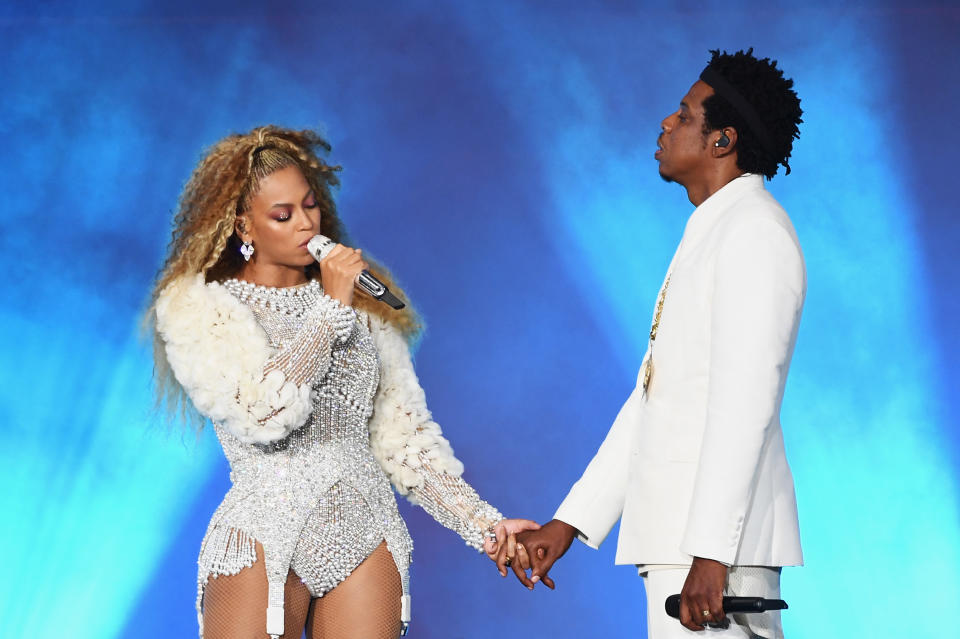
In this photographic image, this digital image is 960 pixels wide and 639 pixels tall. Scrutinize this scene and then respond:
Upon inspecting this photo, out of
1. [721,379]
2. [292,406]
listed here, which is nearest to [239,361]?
[292,406]

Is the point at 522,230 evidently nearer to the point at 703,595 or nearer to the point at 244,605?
the point at 244,605

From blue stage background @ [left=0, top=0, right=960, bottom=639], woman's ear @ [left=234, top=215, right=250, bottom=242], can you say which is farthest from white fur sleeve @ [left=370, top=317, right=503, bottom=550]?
blue stage background @ [left=0, top=0, right=960, bottom=639]

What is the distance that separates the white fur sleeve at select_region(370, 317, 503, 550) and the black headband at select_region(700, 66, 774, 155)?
0.84 m

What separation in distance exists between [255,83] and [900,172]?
2.14m

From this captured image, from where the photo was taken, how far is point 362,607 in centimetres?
209

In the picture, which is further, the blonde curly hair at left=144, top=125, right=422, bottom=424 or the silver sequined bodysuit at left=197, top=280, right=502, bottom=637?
the blonde curly hair at left=144, top=125, right=422, bottom=424

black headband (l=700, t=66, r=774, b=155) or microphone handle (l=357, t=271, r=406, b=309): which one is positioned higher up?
black headband (l=700, t=66, r=774, b=155)

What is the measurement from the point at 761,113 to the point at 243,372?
1.01 meters

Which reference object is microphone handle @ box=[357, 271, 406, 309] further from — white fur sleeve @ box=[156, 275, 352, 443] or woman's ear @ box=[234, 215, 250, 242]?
woman's ear @ box=[234, 215, 250, 242]

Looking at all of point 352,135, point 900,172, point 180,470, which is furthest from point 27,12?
point 900,172

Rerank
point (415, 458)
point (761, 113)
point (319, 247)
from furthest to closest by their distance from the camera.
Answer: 1. point (415, 458)
2. point (319, 247)
3. point (761, 113)

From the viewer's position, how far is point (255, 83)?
12.5 ft

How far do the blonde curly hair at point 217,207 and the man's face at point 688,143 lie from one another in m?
0.71

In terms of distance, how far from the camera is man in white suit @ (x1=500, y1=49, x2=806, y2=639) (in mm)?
1677
